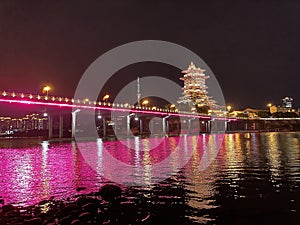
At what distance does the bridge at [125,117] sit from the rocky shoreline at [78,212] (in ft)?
190

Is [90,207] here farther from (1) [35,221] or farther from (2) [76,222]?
(1) [35,221]

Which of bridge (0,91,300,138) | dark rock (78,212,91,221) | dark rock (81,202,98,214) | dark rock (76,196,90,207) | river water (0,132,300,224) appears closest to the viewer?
dark rock (78,212,91,221)

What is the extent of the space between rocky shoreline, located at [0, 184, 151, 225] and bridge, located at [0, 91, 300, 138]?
58.1m

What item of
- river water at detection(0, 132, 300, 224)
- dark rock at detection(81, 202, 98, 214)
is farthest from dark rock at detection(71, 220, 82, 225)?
river water at detection(0, 132, 300, 224)

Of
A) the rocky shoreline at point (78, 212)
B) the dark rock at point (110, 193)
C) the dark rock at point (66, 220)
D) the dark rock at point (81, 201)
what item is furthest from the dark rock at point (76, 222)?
the dark rock at point (110, 193)

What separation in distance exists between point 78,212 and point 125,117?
122 meters

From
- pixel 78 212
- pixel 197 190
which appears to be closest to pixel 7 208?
pixel 78 212

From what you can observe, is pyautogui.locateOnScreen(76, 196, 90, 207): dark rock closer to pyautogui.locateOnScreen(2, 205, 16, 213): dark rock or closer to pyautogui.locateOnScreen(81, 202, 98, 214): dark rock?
pyautogui.locateOnScreen(81, 202, 98, 214): dark rock

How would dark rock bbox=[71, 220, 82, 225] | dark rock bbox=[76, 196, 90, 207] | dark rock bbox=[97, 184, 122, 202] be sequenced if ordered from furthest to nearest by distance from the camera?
dark rock bbox=[97, 184, 122, 202]
dark rock bbox=[76, 196, 90, 207]
dark rock bbox=[71, 220, 82, 225]

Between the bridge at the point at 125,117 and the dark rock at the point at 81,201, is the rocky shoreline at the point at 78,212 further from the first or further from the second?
the bridge at the point at 125,117

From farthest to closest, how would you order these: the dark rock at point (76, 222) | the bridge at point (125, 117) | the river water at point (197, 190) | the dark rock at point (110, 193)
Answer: the bridge at point (125, 117)
the dark rock at point (110, 193)
the river water at point (197, 190)
the dark rock at point (76, 222)

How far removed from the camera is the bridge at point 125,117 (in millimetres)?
76875

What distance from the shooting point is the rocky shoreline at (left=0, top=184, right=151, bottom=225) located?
1075 centimetres

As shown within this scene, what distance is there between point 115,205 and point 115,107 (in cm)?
9028
